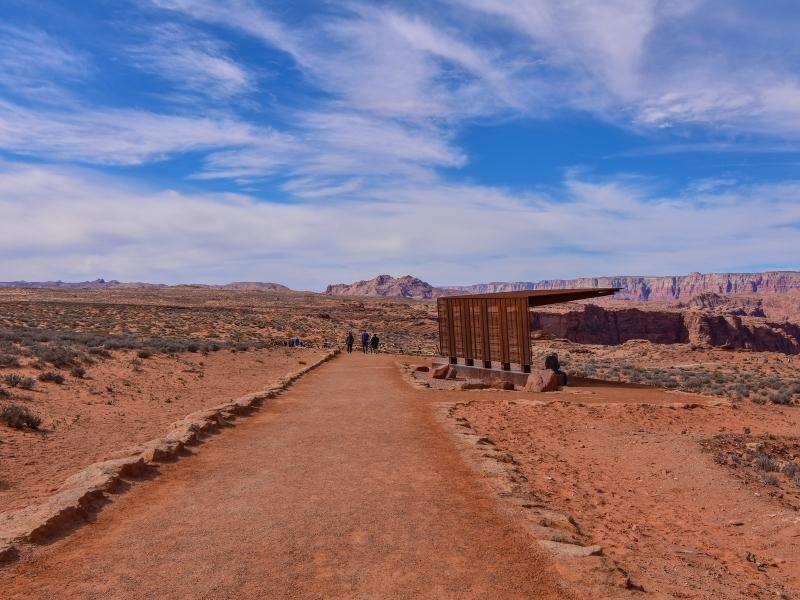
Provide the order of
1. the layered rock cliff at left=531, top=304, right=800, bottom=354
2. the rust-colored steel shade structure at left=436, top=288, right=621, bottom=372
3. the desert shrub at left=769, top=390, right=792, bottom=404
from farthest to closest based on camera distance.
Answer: the layered rock cliff at left=531, top=304, right=800, bottom=354 → the rust-colored steel shade structure at left=436, top=288, right=621, bottom=372 → the desert shrub at left=769, top=390, right=792, bottom=404

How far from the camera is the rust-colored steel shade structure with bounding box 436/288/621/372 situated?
20469mm

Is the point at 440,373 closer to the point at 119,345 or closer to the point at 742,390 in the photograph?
the point at 742,390

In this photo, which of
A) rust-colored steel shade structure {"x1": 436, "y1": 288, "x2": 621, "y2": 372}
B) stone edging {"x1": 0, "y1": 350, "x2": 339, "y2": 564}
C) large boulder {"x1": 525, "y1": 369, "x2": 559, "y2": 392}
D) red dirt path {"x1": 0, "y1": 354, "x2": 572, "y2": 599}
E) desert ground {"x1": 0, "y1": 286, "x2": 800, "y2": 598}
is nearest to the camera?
red dirt path {"x1": 0, "y1": 354, "x2": 572, "y2": 599}

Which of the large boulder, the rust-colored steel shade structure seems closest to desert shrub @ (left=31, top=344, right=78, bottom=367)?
the rust-colored steel shade structure

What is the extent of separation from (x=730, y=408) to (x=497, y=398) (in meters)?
6.43

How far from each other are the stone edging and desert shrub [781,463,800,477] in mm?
10149

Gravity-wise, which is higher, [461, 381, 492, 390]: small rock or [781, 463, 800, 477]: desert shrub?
[461, 381, 492, 390]: small rock

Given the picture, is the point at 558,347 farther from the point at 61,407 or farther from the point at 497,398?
the point at 61,407

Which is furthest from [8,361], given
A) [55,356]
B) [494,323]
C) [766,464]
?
[766,464]

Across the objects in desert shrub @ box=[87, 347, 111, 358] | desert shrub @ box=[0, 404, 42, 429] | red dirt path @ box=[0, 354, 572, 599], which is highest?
desert shrub @ box=[87, 347, 111, 358]

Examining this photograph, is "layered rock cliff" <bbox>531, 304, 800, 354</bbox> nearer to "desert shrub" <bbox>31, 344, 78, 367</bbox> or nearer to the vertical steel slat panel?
the vertical steel slat panel

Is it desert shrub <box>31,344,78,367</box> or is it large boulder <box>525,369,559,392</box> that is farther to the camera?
large boulder <box>525,369,559,392</box>

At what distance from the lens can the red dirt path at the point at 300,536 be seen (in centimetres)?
486

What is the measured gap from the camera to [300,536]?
5.91 metres
